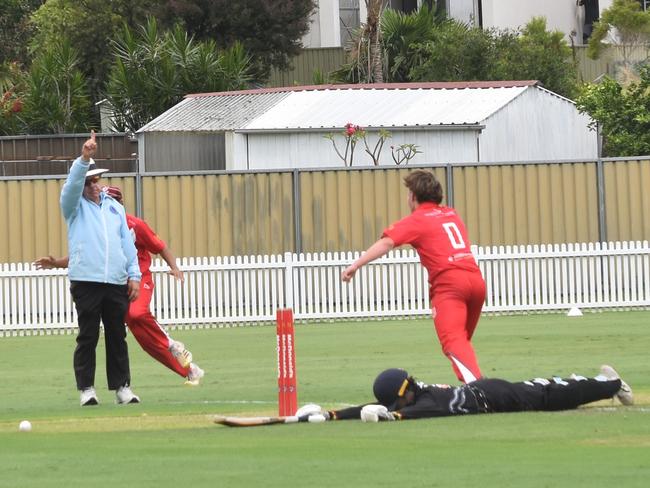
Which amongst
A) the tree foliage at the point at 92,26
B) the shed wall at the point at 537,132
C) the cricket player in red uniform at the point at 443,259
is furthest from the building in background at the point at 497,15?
the cricket player in red uniform at the point at 443,259

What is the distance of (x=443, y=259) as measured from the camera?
452 inches

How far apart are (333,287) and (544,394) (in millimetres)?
15445

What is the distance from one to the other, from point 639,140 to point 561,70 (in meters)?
14.0

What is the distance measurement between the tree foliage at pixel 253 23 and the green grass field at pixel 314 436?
38.6 meters

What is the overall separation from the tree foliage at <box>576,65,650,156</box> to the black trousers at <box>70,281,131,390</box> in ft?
85.3

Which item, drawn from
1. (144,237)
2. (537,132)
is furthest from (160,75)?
(144,237)

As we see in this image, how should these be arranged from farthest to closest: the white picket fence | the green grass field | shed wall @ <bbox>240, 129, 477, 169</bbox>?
1. shed wall @ <bbox>240, 129, 477, 169</bbox>
2. the white picket fence
3. the green grass field

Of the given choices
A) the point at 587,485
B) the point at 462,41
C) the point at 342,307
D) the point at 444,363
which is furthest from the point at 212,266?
the point at 462,41

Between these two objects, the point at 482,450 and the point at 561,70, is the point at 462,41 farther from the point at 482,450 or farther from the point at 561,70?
the point at 482,450

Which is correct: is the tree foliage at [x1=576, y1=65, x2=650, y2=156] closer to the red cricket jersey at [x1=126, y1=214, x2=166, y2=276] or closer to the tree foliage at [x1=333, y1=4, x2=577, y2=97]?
the tree foliage at [x1=333, y1=4, x2=577, y2=97]

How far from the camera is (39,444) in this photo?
9.82 meters

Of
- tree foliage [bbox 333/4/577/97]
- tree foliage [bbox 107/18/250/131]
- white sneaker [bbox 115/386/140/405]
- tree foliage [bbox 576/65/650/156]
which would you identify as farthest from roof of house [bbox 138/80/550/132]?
white sneaker [bbox 115/386/140/405]

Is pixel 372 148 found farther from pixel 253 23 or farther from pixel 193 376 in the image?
pixel 193 376

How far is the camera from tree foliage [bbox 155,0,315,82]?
182 feet
